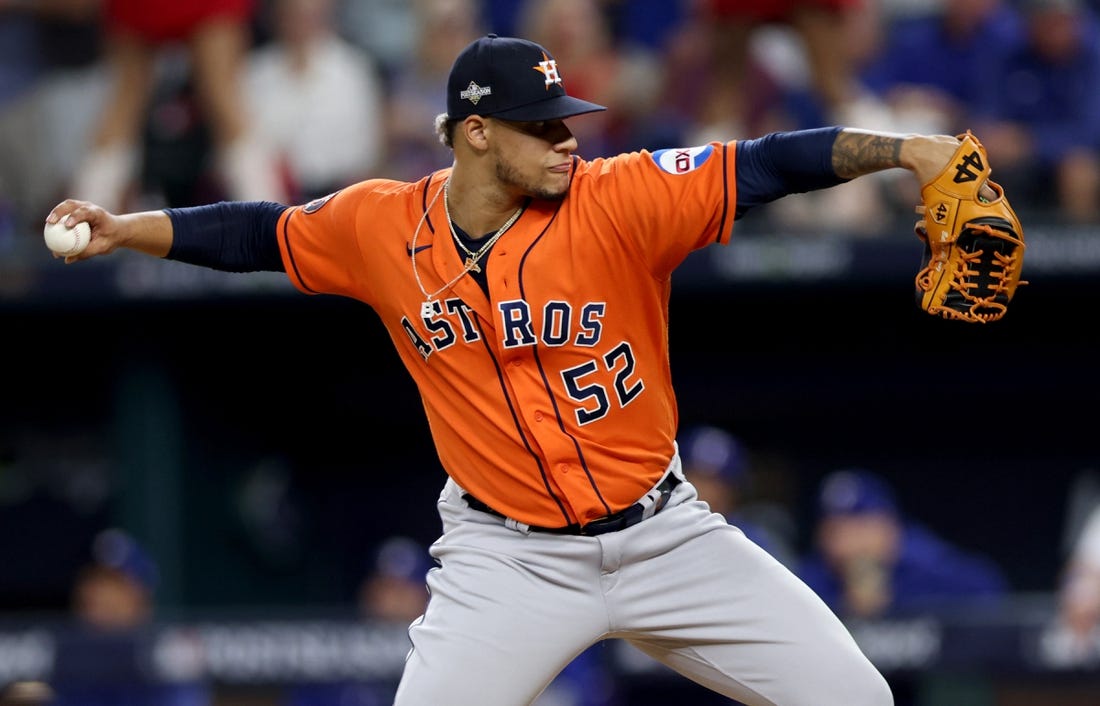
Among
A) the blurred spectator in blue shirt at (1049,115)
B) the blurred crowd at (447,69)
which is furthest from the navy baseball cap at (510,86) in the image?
the blurred spectator in blue shirt at (1049,115)

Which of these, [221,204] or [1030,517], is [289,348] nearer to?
[1030,517]

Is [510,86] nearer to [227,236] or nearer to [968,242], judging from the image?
[227,236]

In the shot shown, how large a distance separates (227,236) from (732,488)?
2.89 m

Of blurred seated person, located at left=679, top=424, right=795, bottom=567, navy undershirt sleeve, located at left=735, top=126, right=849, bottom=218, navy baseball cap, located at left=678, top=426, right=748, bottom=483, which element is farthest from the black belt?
navy baseball cap, located at left=678, top=426, right=748, bottom=483

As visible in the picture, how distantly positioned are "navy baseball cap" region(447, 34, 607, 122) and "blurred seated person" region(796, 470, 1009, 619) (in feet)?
9.61

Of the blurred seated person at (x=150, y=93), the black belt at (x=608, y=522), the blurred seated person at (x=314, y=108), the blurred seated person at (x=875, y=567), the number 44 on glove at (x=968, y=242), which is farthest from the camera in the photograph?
the blurred seated person at (x=314, y=108)

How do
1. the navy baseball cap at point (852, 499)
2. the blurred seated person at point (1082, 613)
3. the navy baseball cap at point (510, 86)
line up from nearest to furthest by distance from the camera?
the navy baseball cap at point (510, 86)
the blurred seated person at point (1082, 613)
the navy baseball cap at point (852, 499)

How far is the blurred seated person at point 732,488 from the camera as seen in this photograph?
630 centimetres

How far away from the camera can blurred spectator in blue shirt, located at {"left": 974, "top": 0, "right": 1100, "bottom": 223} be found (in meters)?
6.73

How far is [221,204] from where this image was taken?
409cm

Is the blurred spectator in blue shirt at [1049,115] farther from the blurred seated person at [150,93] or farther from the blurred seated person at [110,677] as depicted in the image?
the blurred seated person at [110,677]

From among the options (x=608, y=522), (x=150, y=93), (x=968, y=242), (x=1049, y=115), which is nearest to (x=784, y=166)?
(x=968, y=242)

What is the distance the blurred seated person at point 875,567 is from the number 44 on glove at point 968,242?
107 inches

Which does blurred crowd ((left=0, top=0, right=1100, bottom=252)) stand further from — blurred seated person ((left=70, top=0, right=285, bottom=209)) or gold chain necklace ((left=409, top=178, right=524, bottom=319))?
gold chain necklace ((left=409, top=178, right=524, bottom=319))
